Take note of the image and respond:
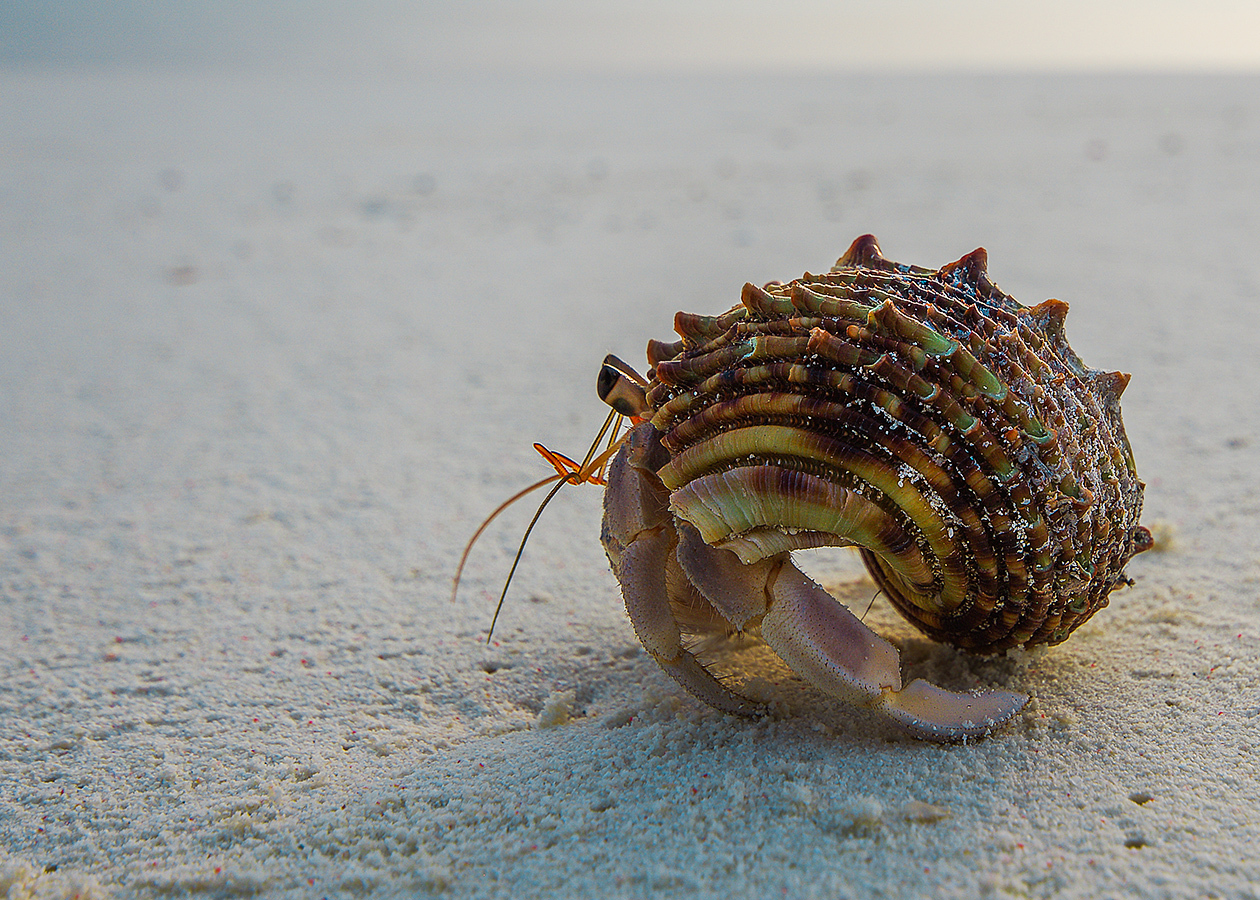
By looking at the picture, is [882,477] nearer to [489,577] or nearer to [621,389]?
[621,389]

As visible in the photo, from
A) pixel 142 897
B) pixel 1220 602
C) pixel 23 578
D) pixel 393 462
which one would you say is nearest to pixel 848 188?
pixel 393 462

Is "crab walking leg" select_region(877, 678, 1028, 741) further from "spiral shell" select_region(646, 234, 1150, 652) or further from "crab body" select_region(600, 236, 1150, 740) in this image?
"spiral shell" select_region(646, 234, 1150, 652)

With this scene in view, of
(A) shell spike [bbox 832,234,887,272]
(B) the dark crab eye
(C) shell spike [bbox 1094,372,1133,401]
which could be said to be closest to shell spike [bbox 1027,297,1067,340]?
(C) shell spike [bbox 1094,372,1133,401]

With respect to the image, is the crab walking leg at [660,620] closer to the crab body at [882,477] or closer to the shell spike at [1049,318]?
the crab body at [882,477]

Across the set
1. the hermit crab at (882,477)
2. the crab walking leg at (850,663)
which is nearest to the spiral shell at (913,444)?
the hermit crab at (882,477)

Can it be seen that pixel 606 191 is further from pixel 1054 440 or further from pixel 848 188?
pixel 1054 440

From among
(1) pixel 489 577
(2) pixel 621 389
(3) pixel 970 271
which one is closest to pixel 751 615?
(2) pixel 621 389

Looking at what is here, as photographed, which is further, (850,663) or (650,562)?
(650,562)
